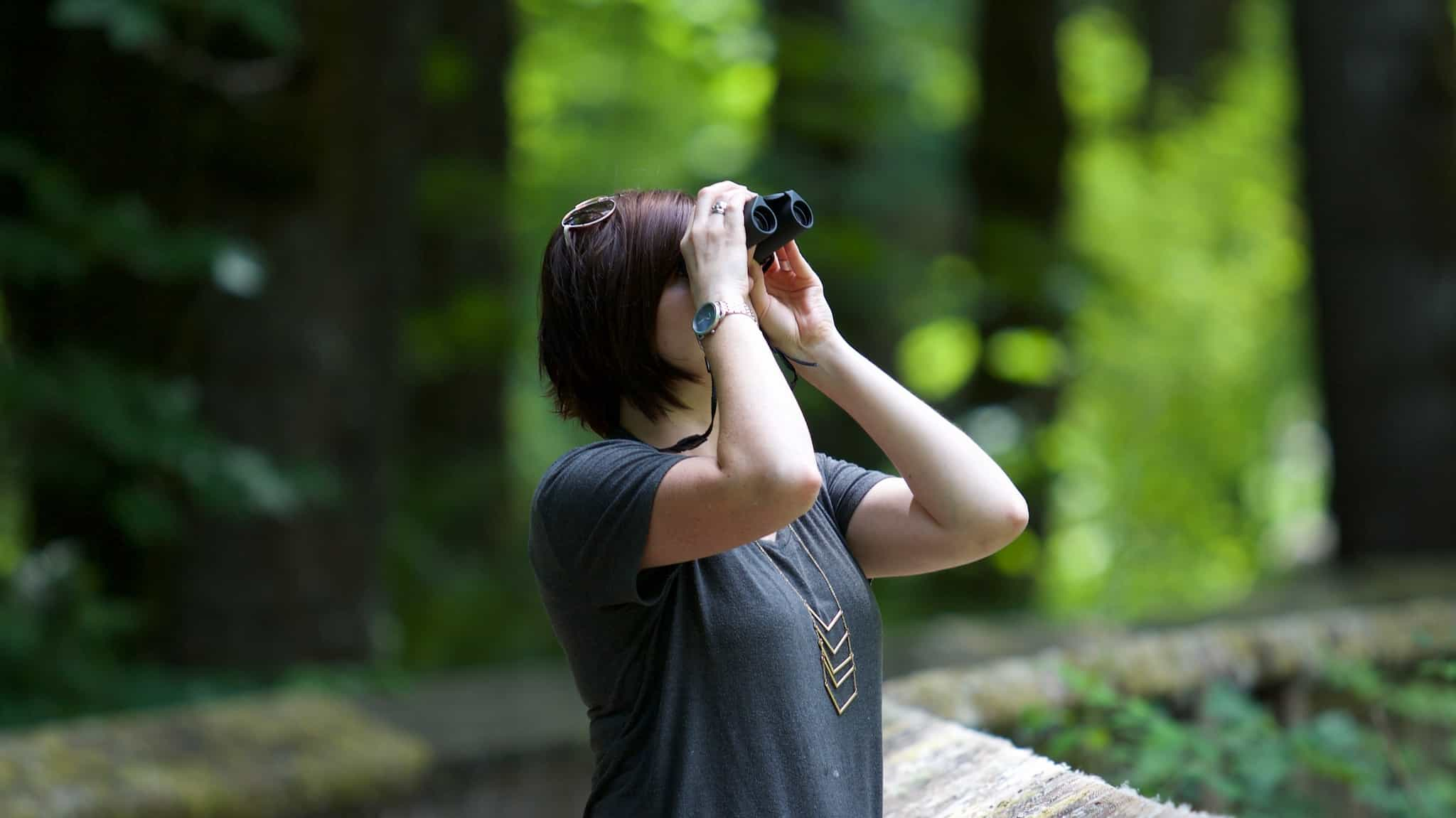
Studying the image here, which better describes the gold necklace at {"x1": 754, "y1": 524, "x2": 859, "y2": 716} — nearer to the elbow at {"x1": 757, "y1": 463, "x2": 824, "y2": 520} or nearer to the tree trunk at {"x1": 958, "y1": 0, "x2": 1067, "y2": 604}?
the elbow at {"x1": 757, "y1": 463, "x2": 824, "y2": 520}

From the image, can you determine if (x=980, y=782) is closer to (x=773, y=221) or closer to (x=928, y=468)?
(x=928, y=468)

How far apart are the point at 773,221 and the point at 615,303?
0.81 ft

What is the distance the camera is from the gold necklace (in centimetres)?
196

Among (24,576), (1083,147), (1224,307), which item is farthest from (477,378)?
(1224,307)

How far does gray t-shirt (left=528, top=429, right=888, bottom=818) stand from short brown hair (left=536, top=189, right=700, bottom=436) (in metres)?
0.09

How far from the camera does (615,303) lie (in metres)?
1.98

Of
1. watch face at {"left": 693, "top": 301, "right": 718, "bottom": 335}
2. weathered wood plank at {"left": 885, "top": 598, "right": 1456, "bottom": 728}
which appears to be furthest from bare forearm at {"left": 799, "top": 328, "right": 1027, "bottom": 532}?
weathered wood plank at {"left": 885, "top": 598, "right": 1456, "bottom": 728}

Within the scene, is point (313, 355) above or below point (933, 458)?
above

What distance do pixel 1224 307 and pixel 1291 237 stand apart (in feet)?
3.86

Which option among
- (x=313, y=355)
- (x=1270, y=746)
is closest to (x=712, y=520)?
(x=1270, y=746)

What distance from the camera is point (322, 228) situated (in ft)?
19.4

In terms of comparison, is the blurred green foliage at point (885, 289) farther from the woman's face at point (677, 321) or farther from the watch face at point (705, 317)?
the watch face at point (705, 317)

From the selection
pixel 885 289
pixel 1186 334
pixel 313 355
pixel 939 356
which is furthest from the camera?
pixel 1186 334

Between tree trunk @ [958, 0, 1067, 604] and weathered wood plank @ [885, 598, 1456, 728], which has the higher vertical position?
tree trunk @ [958, 0, 1067, 604]
